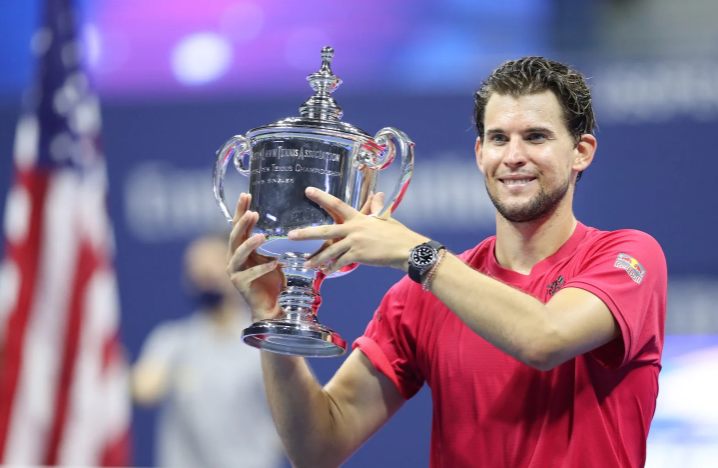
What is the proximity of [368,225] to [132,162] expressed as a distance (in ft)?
9.90

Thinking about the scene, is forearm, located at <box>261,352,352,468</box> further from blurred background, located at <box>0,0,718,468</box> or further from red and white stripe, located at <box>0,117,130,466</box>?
red and white stripe, located at <box>0,117,130,466</box>

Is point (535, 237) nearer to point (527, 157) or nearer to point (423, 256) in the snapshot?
point (527, 157)

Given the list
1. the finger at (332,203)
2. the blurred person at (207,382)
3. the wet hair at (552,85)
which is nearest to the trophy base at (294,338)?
the finger at (332,203)

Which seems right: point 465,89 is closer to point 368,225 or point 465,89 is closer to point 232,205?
point 232,205

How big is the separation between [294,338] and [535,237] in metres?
0.59

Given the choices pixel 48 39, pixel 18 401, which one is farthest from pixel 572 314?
pixel 48 39

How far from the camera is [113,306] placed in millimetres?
4023

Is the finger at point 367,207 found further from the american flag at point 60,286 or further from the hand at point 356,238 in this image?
the american flag at point 60,286

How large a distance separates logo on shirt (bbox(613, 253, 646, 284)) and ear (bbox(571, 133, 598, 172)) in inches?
11.0

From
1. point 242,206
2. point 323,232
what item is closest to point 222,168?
point 242,206

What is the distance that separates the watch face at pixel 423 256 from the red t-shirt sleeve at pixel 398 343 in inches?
15.3

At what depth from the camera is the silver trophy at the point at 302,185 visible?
5.04 ft

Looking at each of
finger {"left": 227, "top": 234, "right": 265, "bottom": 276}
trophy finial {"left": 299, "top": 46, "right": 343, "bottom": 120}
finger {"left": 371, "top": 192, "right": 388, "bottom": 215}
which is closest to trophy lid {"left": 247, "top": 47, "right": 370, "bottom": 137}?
trophy finial {"left": 299, "top": 46, "right": 343, "bottom": 120}

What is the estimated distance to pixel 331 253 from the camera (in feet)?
4.81
